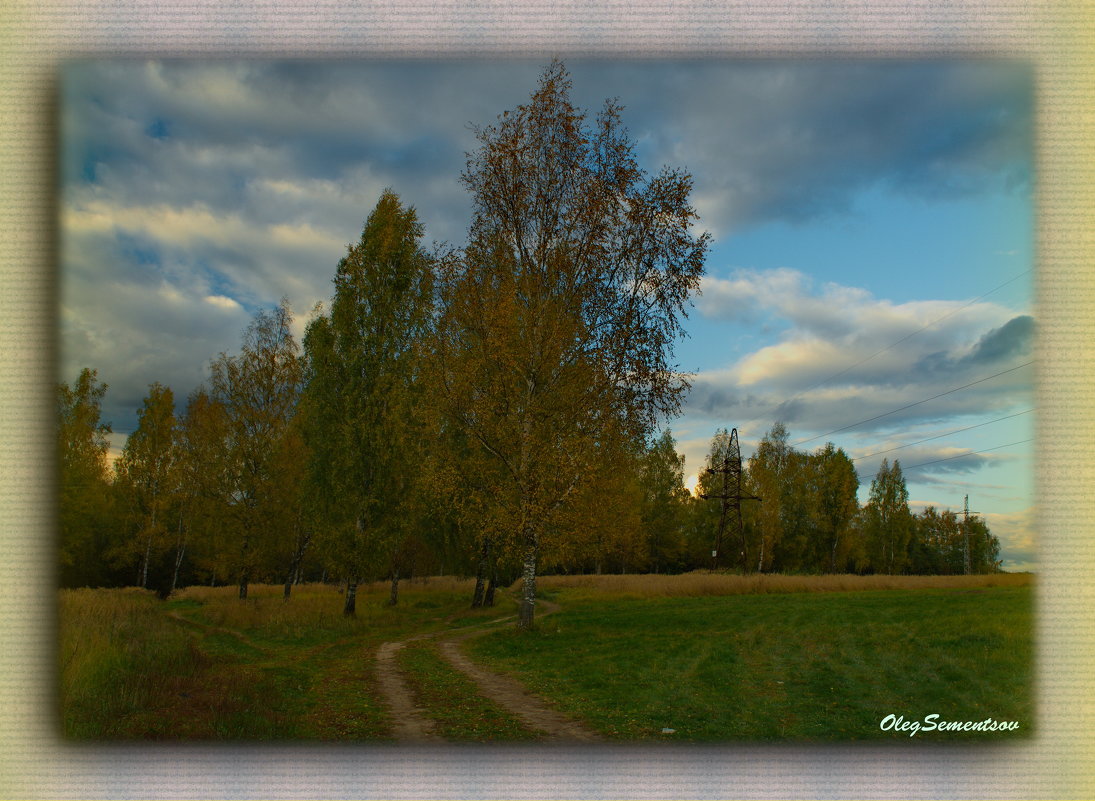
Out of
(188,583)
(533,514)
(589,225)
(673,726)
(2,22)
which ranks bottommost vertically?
(188,583)

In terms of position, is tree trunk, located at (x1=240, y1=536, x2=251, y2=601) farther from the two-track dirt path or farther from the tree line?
the two-track dirt path

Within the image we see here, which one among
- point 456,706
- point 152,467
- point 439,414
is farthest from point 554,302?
point 152,467

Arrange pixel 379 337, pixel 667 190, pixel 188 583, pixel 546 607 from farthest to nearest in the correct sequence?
pixel 188 583
pixel 546 607
pixel 379 337
pixel 667 190

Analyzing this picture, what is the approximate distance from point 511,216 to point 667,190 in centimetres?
446

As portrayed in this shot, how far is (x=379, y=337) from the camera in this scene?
25422 mm

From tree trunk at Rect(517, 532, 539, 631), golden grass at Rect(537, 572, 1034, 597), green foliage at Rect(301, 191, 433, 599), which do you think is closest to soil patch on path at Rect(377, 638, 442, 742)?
tree trunk at Rect(517, 532, 539, 631)

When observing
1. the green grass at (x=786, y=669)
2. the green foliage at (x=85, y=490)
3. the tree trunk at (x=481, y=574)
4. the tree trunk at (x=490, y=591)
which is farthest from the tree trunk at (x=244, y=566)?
the green grass at (x=786, y=669)

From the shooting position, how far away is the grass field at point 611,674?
7.73 m

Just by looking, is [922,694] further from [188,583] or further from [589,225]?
[188,583]

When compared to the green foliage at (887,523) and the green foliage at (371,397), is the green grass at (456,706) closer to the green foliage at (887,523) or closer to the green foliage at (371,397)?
the green foliage at (371,397)

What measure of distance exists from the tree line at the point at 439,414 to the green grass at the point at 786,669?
357 cm

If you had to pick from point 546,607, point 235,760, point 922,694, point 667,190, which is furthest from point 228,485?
point 922,694

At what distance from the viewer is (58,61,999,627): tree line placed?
17.3 metres

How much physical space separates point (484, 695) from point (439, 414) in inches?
362
